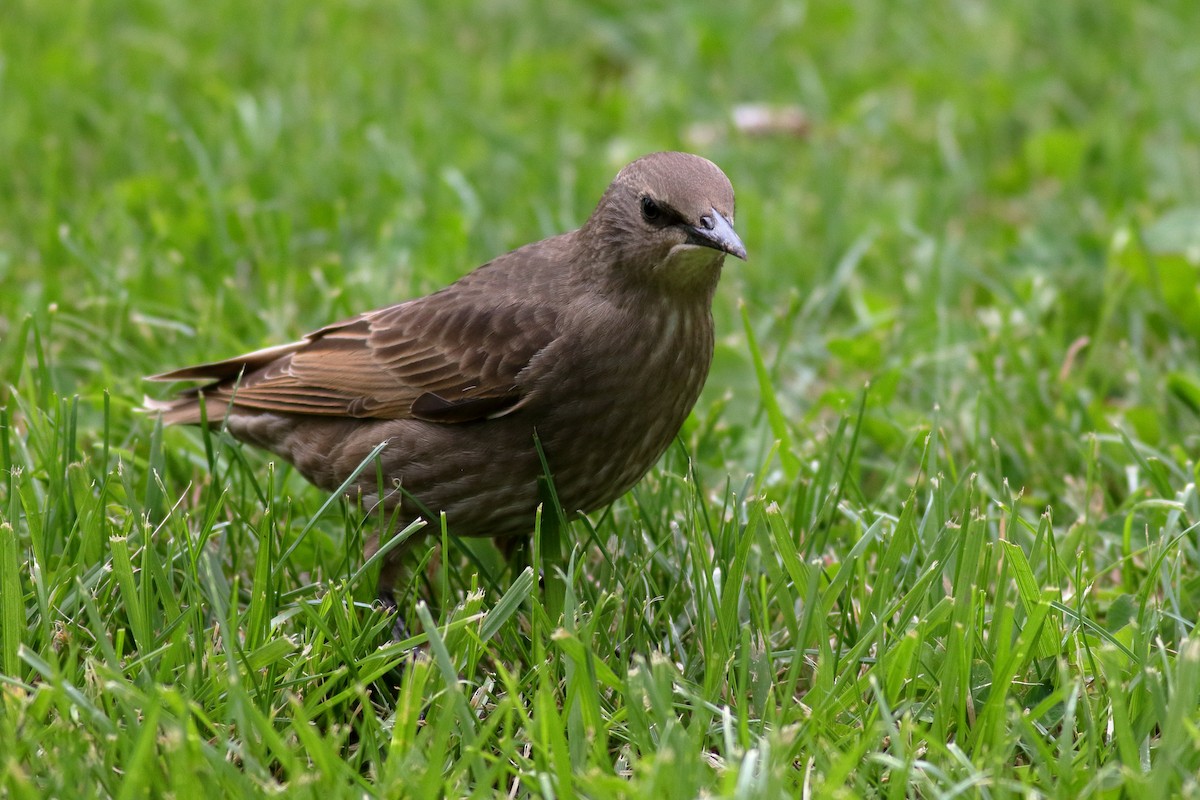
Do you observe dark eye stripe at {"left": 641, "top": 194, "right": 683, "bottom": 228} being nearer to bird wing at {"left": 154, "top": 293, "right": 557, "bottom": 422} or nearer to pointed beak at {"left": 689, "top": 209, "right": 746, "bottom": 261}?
pointed beak at {"left": 689, "top": 209, "right": 746, "bottom": 261}

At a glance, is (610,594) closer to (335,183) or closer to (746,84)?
(335,183)

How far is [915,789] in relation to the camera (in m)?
3.03

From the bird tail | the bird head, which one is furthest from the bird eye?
the bird tail

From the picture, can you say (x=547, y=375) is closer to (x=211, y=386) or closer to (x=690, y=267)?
(x=690, y=267)

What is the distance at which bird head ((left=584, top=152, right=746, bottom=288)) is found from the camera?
370 cm

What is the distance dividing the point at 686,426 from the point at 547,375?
0.98 metres

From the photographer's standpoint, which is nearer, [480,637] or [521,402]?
[480,637]

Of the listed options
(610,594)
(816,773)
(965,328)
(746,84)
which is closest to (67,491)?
(610,594)

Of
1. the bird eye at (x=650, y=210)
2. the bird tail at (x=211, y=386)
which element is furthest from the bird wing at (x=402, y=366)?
the bird eye at (x=650, y=210)

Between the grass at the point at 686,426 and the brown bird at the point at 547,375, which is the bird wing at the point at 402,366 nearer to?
the brown bird at the point at 547,375

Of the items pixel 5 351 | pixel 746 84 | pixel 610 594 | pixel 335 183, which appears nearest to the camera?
pixel 610 594

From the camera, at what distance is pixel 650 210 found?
382cm

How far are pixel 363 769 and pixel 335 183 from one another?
3.66 metres

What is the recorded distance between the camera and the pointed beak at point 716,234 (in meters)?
3.57
